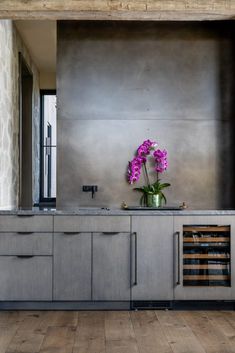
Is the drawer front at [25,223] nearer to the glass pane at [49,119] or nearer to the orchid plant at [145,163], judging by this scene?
the orchid plant at [145,163]

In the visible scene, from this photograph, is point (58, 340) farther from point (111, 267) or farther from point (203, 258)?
point (203, 258)

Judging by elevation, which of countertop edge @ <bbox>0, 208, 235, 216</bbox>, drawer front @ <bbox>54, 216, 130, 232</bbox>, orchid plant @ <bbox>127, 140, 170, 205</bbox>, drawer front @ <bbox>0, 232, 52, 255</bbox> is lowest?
drawer front @ <bbox>0, 232, 52, 255</bbox>

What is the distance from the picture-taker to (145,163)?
16.1ft

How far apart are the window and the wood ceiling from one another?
3.69 m

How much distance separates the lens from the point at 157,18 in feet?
14.2

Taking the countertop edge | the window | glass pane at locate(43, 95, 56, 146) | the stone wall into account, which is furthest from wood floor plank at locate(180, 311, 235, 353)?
glass pane at locate(43, 95, 56, 146)

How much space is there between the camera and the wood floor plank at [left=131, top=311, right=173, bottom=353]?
3.17 meters

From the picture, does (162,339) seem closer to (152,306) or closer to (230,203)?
(152,306)

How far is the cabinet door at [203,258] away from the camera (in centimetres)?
416

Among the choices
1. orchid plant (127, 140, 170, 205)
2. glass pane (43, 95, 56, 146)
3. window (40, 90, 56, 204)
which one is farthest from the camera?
glass pane (43, 95, 56, 146)

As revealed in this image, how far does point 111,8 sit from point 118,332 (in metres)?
2.57

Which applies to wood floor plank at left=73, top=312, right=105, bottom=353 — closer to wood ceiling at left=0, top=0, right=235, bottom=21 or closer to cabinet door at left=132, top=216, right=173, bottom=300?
cabinet door at left=132, top=216, right=173, bottom=300

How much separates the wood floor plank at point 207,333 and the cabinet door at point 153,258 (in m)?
0.27

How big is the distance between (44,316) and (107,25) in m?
2.84
